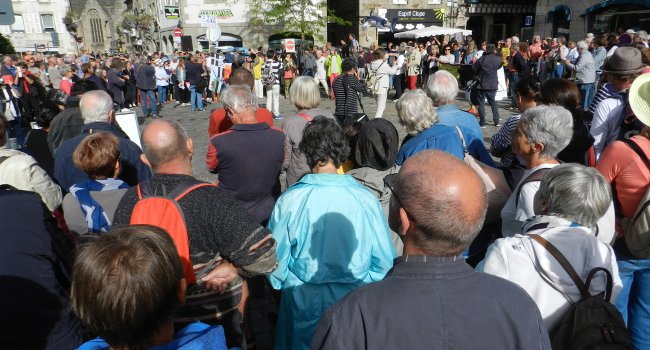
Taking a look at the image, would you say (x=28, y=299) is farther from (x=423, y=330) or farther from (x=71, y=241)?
(x=423, y=330)

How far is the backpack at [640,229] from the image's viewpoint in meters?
2.34

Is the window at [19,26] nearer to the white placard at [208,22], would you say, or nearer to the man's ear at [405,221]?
the white placard at [208,22]

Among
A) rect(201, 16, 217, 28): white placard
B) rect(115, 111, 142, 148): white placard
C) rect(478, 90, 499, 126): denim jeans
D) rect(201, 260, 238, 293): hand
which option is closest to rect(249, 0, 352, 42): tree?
rect(201, 16, 217, 28): white placard

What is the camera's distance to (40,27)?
5381 centimetres

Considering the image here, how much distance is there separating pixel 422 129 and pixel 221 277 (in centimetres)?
191

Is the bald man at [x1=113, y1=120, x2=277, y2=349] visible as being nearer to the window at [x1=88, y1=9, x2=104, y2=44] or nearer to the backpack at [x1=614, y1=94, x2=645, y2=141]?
the backpack at [x1=614, y1=94, x2=645, y2=141]

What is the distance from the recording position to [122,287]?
1.27 metres

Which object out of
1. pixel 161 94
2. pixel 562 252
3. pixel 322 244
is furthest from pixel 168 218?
pixel 161 94

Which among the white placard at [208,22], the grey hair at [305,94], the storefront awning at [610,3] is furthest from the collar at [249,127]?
the storefront awning at [610,3]

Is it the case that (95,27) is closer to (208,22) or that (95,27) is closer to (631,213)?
(208,22)

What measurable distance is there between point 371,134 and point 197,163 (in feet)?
18.6

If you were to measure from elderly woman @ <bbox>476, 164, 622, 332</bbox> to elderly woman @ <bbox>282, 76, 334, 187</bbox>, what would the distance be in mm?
1919

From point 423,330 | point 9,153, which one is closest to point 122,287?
point 423,330

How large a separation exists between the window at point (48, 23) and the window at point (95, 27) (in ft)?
27.3
